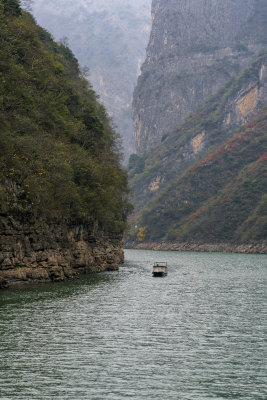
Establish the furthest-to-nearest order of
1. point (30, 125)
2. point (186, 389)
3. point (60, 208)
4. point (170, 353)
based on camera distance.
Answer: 1. point (60, 208)
2. point (30, 125)
3. point (170, 353)
4. point (186, 389)

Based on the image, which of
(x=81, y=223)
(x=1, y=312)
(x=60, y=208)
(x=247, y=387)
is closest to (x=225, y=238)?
(x=81, y=223)

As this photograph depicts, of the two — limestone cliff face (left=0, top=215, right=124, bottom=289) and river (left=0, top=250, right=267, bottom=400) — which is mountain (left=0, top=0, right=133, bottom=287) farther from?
river (left=0, top=250, right=267, bottom=400)

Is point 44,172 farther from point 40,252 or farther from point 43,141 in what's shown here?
point 40,252

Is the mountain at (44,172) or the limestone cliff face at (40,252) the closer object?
the limestone cliff face at (40,252)

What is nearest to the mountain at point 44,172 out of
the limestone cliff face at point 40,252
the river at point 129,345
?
the limestone cliff face at point 40,252

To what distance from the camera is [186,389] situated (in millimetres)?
23125

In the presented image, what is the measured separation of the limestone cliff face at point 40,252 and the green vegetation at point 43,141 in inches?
61.9

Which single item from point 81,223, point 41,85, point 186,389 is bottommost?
point 186,389

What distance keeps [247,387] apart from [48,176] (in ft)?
137

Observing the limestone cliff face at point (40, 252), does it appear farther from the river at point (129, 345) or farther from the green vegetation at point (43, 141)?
the river at point (129, 345)

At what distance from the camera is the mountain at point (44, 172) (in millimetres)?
55531

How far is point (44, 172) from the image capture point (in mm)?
59281

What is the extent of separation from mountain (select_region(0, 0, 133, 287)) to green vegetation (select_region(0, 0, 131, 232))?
0.37 feet

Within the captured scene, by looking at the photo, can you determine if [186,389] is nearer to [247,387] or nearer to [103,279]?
[247,387]
